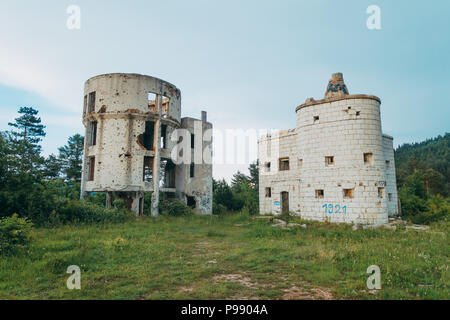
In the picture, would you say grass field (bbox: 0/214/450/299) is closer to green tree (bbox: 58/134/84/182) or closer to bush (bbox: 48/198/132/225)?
bush (bbox: 48/198/132/225)

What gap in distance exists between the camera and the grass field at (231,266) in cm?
527

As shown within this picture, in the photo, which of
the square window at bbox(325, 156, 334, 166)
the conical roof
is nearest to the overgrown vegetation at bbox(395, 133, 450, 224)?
the square window at bbox(325, 156, 334, 166)

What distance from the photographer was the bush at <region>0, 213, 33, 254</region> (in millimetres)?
7726

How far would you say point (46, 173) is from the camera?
27.7m

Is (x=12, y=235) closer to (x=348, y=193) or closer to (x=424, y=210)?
(x=348, y=193)

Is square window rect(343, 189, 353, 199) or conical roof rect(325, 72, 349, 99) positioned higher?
conical roof rect(325, 72, 349, 99)

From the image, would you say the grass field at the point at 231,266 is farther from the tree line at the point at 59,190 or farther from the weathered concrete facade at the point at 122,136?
the weathered concrete facade at the point at 122,136

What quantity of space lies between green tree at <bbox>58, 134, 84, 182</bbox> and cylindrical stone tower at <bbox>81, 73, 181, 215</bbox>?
11.5 meters

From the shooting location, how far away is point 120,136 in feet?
60.1

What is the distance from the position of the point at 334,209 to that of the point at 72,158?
26953 mm

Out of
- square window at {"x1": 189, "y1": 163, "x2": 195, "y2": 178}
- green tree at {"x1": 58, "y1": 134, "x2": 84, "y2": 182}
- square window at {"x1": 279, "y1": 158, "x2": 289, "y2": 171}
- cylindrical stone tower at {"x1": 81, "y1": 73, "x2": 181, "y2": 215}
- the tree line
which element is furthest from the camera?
green tree at {"x1": 58, "y1": 134, "x2": 84, "y2": 182}

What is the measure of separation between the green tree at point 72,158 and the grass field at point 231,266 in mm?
19562

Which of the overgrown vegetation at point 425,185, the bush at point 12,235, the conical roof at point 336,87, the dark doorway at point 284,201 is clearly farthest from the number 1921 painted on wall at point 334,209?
the bush at point 12,235

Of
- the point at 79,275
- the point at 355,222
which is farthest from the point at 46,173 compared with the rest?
the point at 355,222
